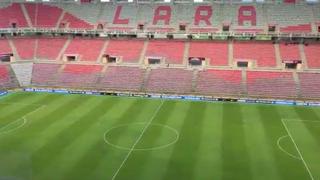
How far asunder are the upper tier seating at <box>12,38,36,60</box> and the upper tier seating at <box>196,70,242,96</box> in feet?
81.3

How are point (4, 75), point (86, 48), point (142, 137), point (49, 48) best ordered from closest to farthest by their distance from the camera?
1. point (142, 137)
2. point (4, 75)
3. point (86, 48)
4. point (49, 48)

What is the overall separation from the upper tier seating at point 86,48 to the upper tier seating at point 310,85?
2764 cm

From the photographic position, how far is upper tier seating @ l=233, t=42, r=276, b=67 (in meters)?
48.5

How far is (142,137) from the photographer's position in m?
29.8

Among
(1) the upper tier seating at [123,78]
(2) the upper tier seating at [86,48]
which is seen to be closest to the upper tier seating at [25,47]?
(2) the upper tier seating at [86,48]

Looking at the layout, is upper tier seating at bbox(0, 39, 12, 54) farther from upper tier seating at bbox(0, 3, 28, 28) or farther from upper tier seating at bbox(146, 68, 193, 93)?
upper tier seating at bbox(146, 68, 193, 93)

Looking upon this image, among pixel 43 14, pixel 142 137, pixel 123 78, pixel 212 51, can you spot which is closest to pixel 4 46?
pixel 43 14

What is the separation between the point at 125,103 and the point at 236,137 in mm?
14710

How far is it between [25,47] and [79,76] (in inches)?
431

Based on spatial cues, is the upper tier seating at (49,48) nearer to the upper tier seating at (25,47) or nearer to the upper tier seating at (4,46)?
the upper tier seating at (25,47)

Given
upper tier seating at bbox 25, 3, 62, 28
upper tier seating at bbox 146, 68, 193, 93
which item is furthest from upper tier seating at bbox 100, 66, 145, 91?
upper tier seating at bbox 25, 3, 62, 28

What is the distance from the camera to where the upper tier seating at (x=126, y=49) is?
170ft

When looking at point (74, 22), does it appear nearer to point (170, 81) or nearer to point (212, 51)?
point (170, 81)

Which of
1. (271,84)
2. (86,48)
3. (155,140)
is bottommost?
(155,140)
